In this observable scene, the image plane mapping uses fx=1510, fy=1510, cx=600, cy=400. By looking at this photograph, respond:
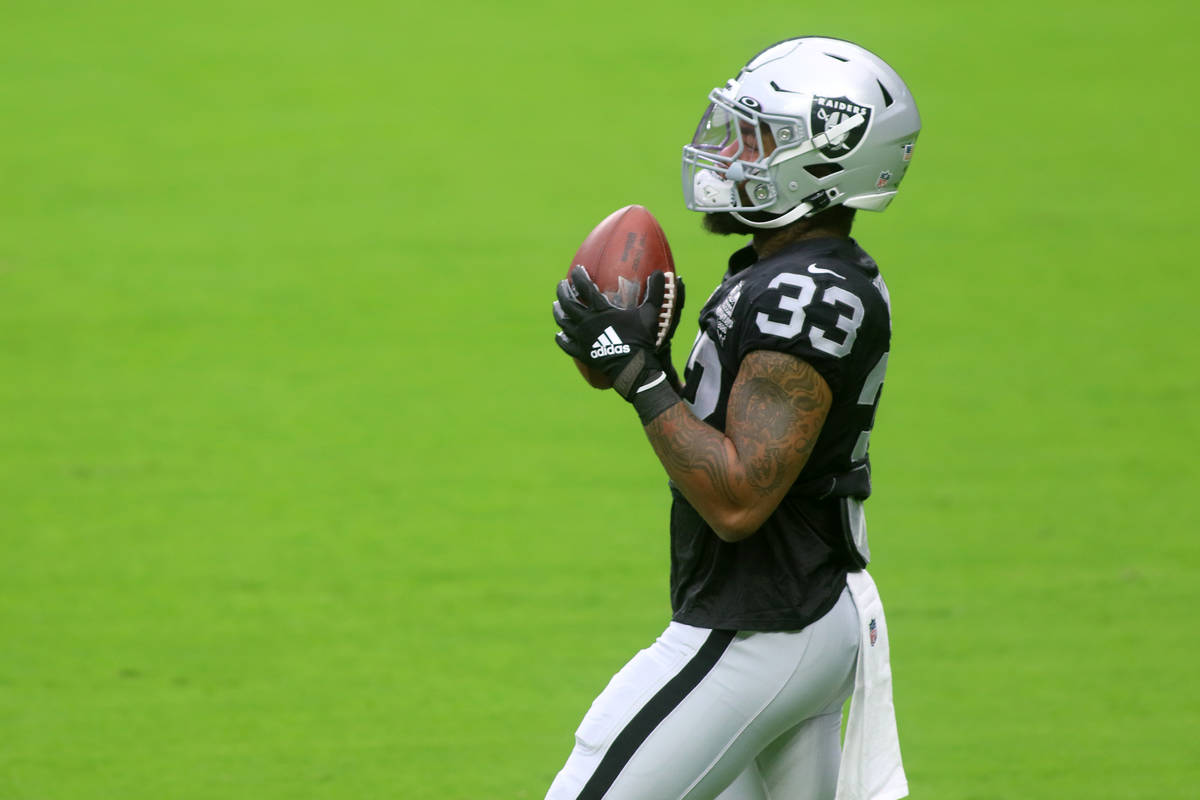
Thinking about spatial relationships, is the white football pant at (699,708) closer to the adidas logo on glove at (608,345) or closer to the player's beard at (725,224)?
the adidas logo on glove at (608,345)

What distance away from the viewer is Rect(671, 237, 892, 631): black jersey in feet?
7.90

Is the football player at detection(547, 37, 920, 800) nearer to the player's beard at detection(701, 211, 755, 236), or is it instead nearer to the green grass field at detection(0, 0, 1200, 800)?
the player's beard at detection(701, 211, 755, 236)

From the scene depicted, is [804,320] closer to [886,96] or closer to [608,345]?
[608,345]

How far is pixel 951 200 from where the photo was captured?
28.8ft

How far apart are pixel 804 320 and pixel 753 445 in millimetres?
213

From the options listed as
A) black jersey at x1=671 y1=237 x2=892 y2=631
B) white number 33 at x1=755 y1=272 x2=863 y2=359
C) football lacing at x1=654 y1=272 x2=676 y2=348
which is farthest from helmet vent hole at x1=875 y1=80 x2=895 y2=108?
football lacing at x1=654 y1=272 x2=676 y2=348

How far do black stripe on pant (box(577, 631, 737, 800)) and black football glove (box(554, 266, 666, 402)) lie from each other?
458 mm

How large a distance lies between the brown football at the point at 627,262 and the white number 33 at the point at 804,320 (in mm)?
256

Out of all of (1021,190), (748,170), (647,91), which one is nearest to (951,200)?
(1021,190)

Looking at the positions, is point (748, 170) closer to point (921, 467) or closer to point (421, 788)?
point (421, 788)

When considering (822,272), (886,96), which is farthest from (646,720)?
(886,96)

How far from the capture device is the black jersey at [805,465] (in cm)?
241

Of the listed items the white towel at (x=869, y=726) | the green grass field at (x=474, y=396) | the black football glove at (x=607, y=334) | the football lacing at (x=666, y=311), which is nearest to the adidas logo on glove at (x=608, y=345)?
the black football glove at (x=607, y=334)

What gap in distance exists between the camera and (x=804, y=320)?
2365 millimetres
